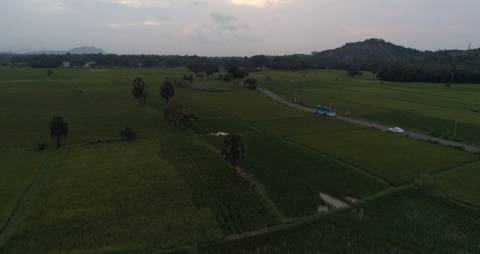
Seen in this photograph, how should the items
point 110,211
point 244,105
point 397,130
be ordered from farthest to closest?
point 244,105, point 397,130, point 110,211

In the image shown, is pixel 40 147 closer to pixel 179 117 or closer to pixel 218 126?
pixel 179 117

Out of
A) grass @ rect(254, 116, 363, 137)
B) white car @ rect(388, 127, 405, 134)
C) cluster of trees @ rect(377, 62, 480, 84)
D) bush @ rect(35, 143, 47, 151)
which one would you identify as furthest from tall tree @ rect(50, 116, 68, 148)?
cluster of trees @ rect(377, 62, 480, 84)

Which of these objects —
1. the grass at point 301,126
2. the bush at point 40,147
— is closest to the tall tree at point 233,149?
the grass at point 301,126

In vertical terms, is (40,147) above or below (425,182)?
above

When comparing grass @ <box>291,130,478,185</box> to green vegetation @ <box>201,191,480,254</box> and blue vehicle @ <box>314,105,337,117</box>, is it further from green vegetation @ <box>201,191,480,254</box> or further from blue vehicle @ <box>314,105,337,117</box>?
blue vehicle @ <box>314,105,337,117</box>

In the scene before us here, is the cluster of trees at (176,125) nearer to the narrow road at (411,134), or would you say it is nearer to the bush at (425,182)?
the bush at (425,182)

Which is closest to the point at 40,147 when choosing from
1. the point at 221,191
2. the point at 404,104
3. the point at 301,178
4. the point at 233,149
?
the point at 233,149
